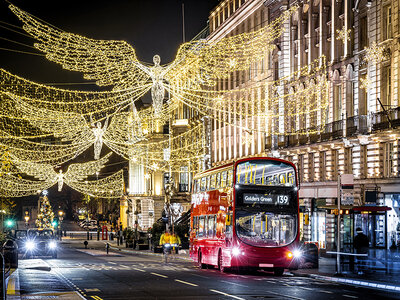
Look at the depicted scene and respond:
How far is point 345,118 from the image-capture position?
1827 inches

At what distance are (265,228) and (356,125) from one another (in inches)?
656

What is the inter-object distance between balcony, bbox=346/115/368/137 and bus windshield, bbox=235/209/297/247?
14.7 metres

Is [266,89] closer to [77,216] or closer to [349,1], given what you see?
[349,1]

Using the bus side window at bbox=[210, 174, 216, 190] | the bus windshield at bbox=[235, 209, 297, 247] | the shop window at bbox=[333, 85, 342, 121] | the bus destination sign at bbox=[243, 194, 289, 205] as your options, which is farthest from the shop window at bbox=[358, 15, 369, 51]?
the bus windshield at bbox=[235, 209, 297, 247]

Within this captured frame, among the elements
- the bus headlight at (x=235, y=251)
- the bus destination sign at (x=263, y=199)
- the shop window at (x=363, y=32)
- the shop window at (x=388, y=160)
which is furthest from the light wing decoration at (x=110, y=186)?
the bus destination sign at (x=263, y=199)

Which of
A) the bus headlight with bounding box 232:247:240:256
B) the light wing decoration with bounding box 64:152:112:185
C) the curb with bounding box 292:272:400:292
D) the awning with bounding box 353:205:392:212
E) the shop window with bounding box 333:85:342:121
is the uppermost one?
the shop window with bounding box 333:85:342:121

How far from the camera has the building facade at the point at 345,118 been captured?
135ft

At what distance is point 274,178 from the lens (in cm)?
2956

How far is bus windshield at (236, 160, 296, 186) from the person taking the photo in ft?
96.9

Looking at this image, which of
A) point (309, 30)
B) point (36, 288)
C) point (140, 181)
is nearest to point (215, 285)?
point (36, 288)

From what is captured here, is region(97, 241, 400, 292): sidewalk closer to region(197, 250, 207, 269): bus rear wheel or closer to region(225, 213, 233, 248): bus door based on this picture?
region(225, 213, 233, 248): bus door

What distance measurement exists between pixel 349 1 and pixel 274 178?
20.4 m

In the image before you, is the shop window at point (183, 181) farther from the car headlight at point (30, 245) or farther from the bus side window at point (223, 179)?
the bus side window at point (223, 179)

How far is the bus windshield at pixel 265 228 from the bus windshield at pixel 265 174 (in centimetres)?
117
